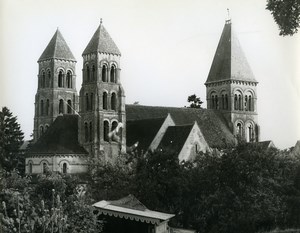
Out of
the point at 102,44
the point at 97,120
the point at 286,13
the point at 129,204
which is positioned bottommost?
the point at 129,204

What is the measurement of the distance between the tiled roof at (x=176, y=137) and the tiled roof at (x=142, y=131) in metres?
1.08

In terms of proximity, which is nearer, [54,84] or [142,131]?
[142,131]

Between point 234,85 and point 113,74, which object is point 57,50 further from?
point 234,85

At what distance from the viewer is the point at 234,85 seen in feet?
229

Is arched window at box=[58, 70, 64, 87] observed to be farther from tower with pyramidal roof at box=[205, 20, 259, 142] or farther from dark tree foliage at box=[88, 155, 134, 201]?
tower with pyramidal roof at box=[205, 20, 259, 142]

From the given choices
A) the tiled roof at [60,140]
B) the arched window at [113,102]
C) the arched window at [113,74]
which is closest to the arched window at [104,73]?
the arched window at [113,74]

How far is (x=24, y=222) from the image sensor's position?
2009cm

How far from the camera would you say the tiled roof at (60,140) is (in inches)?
2174

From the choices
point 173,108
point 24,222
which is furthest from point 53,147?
Answer: point 24,222

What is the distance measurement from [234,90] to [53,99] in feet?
61.5

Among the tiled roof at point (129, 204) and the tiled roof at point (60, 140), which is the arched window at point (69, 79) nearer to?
the tiled roof at point (60, 140)

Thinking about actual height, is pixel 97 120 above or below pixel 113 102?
below

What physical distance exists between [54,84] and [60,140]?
9619mm

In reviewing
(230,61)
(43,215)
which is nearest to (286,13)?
(43,215)
